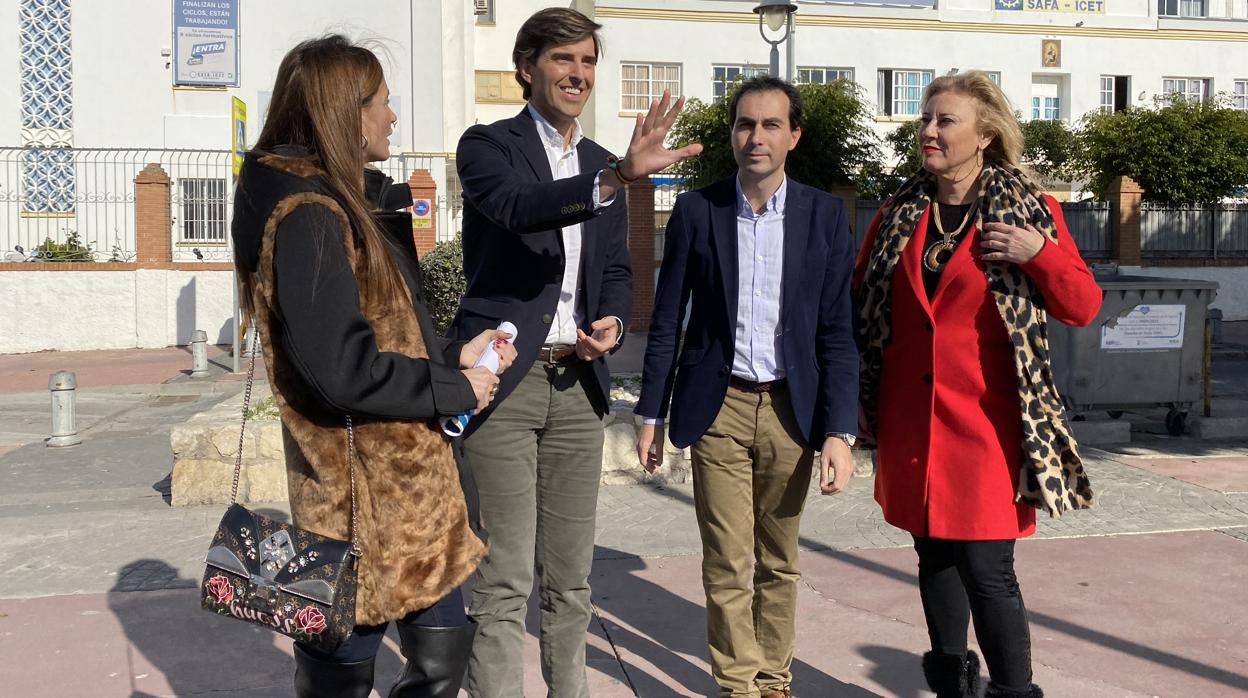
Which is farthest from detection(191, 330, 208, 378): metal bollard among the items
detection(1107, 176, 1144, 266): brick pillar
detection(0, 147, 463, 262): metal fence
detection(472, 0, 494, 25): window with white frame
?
detection(472, 0, 494, 25): window with white frame

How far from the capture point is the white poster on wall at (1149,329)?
→ 353 inches

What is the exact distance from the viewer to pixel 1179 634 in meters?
4.53

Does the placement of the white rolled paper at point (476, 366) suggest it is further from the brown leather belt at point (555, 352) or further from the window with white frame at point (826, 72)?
the window with white frame at point (826, 72)

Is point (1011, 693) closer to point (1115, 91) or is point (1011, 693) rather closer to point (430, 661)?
point (430, 661)

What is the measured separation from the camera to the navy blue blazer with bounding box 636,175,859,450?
3568 millimetres

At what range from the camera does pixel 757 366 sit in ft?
11.8

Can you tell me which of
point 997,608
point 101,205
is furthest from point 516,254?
point 101,205

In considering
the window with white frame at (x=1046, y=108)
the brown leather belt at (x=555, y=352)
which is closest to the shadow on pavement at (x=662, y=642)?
the brown leather belt at (x=555, y=352)

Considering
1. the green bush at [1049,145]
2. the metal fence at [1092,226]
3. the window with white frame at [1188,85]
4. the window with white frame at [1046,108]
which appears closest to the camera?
the metal fence at [1092,226]

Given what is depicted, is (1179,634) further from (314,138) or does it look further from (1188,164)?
(1188,164)

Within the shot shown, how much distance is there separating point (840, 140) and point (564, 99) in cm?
1636

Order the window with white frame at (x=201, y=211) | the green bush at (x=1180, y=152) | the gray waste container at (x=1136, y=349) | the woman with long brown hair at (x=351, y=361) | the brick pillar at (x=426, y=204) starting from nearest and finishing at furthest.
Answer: the woman with long brown hair at (x=351, y=361) < the gray waste container at (x=1136, y=349) < the brick pillar at (x=426, y=204) < the window with white frame at (x=201, y=211) < the green bush at (x=1180, y=152)

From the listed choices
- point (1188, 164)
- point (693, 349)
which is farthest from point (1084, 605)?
point (1188, 164)

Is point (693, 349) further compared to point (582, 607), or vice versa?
point (693, 349)
